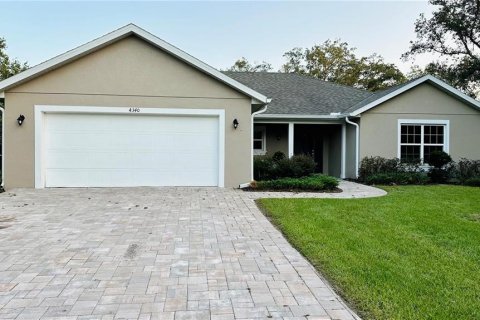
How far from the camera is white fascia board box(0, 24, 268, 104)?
33.9 ft

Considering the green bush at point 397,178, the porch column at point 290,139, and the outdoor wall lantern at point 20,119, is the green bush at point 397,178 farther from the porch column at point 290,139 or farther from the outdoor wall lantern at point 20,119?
the outdoor wall lantern at point 20,119

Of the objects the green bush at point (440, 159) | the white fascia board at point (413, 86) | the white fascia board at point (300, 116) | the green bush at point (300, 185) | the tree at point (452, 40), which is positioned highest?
the tree at point (452, 40)

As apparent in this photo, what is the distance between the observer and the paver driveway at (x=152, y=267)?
3.16 m

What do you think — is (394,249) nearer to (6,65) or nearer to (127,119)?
(127,119)

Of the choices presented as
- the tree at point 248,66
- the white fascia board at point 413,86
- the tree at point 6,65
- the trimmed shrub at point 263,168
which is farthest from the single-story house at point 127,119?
the tree at point 248,66

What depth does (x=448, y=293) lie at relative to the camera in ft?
11.4

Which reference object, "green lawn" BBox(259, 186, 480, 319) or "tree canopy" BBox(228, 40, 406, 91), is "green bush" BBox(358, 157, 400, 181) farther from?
"tree canopy" BBox(228, 40, 406, 91)

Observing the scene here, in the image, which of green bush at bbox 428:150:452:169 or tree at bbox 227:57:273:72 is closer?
green bush at bbox 428:150:452:169

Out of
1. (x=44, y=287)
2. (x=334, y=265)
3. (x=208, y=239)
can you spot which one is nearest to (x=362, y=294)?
(x=334, y=265)

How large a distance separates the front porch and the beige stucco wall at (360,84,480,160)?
988 millimetres

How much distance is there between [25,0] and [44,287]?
1453 cm

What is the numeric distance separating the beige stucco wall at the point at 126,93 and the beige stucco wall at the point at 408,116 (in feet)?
17.8

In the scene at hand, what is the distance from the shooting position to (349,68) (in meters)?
34.7

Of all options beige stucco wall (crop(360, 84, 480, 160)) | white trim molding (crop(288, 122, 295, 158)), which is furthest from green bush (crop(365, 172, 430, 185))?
white trim molding (crop(288, 122, 295, 158))
